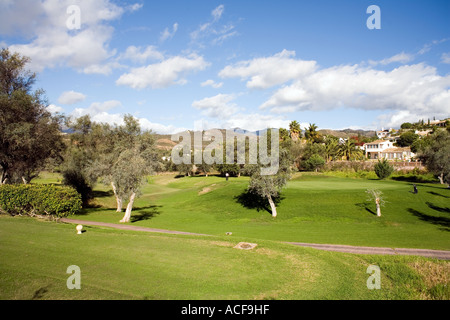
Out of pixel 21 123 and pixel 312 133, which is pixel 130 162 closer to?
pixel 21 123

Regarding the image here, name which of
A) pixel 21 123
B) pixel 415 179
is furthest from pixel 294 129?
pixel 21 123

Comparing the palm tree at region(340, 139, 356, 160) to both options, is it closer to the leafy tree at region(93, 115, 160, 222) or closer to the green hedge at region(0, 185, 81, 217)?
the leafy tree at region(93, 115, 160, 222)

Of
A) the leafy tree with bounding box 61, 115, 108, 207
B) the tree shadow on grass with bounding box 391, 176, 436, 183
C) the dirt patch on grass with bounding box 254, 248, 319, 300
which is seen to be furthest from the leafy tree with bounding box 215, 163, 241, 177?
the dirt patch on grass with bounding box 254, 248, 319, 300

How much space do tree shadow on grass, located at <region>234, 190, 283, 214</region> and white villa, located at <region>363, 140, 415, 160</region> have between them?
228 ft

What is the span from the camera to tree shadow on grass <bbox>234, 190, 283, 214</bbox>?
3605 centimetres

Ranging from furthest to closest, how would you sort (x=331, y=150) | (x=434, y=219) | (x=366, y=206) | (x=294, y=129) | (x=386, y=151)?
1. (x=294, y=129)
2. (x=386, y=151)
3. (x=331, y=150)
4. (x=366, y=206)
5. (x=434, y=219)

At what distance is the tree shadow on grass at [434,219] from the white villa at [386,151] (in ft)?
225

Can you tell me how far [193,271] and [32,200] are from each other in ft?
63.2

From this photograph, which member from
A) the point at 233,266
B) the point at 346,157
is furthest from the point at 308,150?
the point at 233,266

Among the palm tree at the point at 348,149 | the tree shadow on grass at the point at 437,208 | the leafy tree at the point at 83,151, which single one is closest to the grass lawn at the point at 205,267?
the tree shadow on grass at the point at 437,208

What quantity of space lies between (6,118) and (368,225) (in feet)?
127

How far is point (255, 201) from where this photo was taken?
125 feet

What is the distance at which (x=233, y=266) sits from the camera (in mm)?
11531
